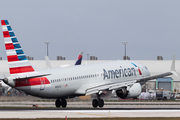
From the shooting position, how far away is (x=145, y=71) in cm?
5675

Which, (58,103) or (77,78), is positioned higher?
(77,78)

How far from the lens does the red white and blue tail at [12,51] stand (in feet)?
131

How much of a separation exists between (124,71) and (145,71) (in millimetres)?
5335

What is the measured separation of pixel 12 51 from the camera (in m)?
39.9

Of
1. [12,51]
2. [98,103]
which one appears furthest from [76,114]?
[98,103]

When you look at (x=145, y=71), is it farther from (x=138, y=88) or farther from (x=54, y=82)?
(x=54, y=82)

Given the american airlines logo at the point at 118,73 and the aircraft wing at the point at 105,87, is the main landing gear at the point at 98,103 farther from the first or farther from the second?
the american airlines logo at the point at 118,73

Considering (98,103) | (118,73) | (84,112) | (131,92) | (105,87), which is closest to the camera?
(84,112)

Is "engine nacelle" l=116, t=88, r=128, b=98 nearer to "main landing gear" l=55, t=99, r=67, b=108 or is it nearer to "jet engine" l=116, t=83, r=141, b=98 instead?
"jet engine" l=116, t=83, r=141, b=98

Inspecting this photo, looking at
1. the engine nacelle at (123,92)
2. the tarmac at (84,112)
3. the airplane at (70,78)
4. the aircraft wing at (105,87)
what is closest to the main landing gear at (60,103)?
the airplane at (70,78)

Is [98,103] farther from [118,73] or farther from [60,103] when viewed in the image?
[118,73]

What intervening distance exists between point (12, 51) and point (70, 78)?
9.75 metres

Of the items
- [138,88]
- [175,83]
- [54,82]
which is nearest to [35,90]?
[54,82]

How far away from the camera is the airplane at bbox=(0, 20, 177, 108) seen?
132ft
